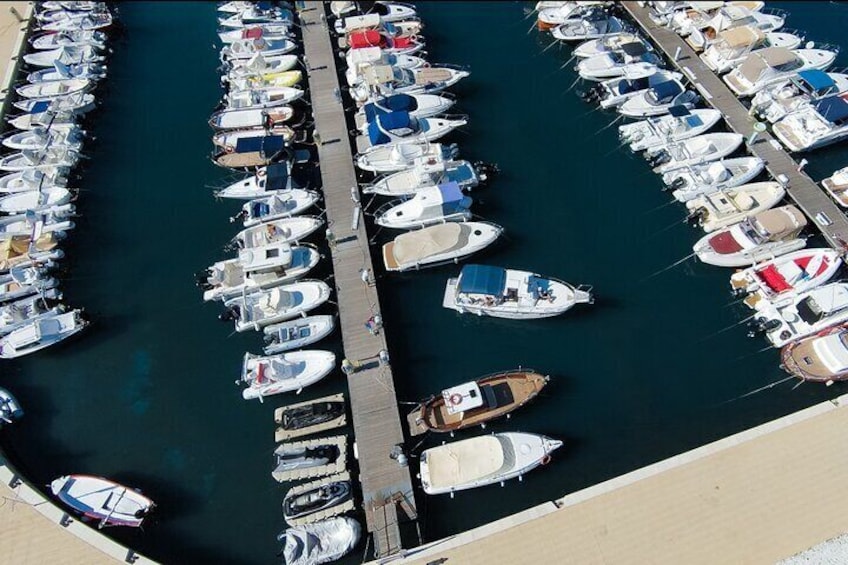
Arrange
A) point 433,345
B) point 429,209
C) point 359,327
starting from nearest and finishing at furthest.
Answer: point 359,327, point 433,345, point 429,209

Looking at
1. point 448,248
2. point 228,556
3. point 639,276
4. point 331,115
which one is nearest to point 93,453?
point 228,556

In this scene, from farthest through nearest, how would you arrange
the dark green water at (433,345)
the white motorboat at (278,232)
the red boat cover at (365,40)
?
the red boat cover at (365,40) → the white motorboat at (278,232) → the dark green water at (433,345)

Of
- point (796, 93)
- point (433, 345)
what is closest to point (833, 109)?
point (796, 93)

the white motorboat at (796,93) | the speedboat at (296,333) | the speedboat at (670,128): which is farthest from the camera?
the white motorboat at (796,93)

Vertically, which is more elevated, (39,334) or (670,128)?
(670,128)

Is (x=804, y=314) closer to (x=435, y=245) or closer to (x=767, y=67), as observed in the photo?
(x=767, y=67)

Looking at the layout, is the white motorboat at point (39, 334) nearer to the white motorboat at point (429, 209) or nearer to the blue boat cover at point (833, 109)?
the white motorboat at point (429, 209)

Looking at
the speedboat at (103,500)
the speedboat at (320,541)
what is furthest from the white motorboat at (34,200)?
the speedboat at (320,541)
